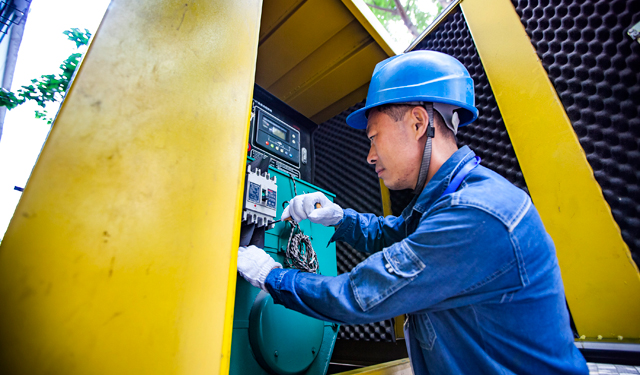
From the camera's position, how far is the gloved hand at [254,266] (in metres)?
1.02

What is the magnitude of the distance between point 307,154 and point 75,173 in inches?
61.1

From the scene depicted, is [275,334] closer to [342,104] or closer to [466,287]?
[466,287]

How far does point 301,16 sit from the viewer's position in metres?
1.73

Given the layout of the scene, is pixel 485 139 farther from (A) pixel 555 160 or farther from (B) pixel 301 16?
(B) pixel 301 16

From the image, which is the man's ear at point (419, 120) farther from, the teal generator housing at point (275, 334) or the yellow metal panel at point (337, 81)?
the yellow metal panel at point (337, 81)

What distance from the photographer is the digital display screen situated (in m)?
1.75

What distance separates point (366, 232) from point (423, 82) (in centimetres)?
84

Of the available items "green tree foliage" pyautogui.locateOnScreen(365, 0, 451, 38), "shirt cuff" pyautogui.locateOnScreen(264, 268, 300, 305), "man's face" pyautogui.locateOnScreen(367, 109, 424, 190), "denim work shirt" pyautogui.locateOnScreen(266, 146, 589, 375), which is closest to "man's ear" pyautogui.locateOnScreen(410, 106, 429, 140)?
"man's face" pyautogui.locateOnScreen(367, 109, 424, 190)

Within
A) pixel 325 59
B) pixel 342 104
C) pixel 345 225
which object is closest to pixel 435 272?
pixel 345 225

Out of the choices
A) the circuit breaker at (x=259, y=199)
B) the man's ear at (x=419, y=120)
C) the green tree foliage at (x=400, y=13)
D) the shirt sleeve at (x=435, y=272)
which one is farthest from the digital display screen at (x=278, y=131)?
the green tree foliage at (x=400, y=13)

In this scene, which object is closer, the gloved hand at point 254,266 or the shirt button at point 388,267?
the shirt button at point 388,267

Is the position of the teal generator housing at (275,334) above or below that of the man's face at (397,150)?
below

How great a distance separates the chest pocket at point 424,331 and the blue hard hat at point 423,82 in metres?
0.93

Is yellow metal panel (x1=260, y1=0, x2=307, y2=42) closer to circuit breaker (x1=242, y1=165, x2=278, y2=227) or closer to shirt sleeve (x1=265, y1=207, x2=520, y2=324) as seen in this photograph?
circuit breaker (x1=242, y1=165, x2=278, y2=227)
